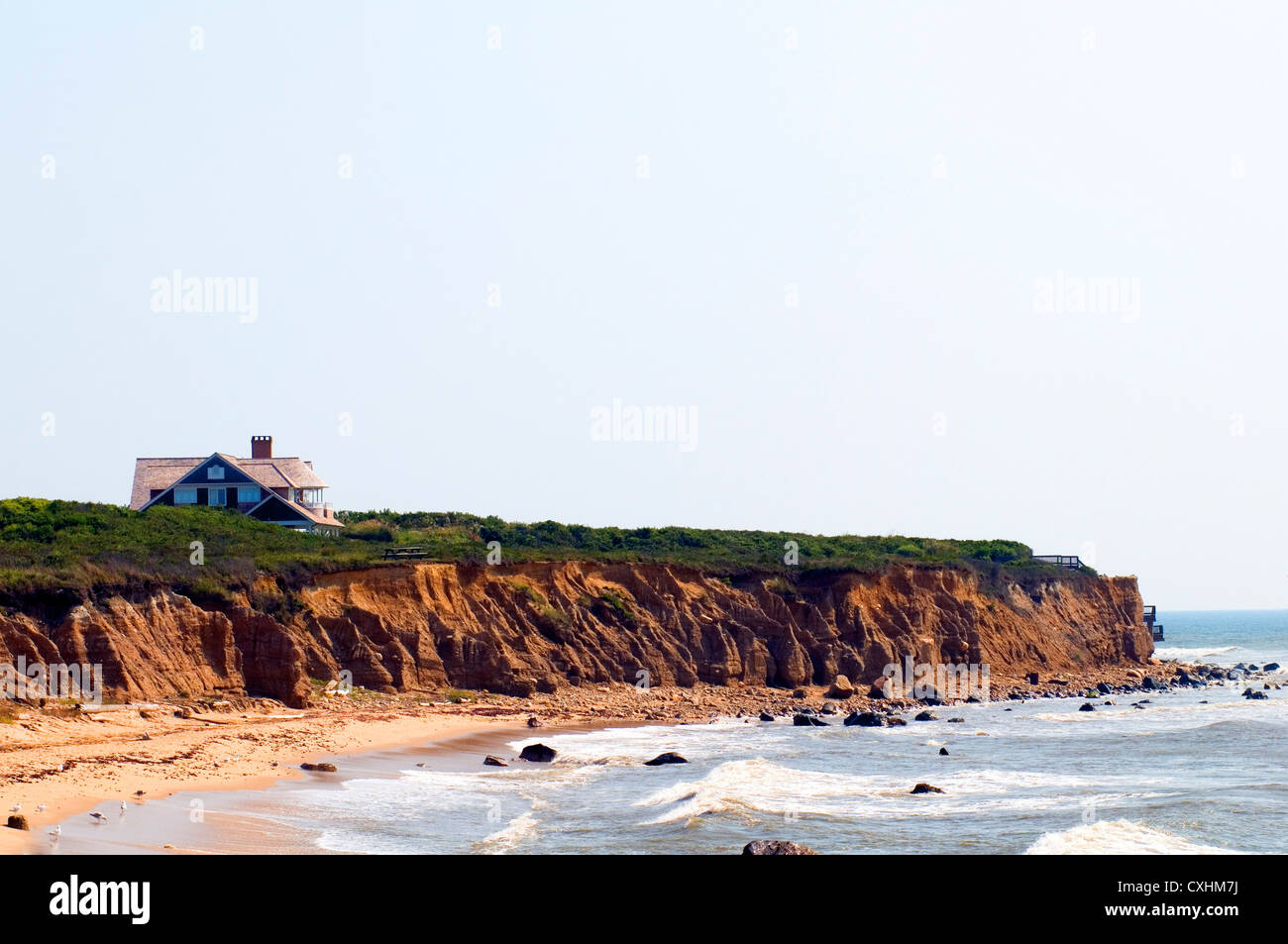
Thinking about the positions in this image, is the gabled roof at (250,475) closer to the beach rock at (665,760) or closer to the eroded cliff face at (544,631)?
the eroded cliff face at (544,631)

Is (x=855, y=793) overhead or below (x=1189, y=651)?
overhead

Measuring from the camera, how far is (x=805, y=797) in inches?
1065

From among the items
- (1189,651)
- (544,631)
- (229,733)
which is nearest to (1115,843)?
(229,733)

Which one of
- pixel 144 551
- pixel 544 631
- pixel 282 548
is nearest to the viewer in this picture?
pixel 144 551

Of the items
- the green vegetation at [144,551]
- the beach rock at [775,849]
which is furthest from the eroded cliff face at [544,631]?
the beach rock at [775,849]

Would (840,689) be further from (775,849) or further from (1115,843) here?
(775,849)

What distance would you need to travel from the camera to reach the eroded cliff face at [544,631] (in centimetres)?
3338

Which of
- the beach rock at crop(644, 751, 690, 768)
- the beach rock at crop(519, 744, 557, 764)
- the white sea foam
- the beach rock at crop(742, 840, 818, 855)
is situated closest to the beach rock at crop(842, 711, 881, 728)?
the beach rock at crop(644, 751, 690, 768)

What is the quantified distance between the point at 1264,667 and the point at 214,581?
78010 millimetres

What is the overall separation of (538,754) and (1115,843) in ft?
44.7

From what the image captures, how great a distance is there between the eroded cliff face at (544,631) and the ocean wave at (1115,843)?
20.9 m
